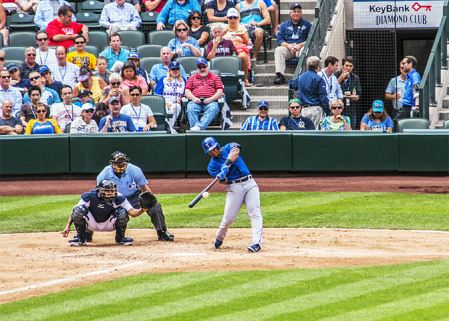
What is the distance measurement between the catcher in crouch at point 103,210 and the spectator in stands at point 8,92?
6556 millimetres

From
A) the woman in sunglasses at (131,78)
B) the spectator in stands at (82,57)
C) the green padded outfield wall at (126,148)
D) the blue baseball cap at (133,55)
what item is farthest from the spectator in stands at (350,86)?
the spectator in stands at (82,57)

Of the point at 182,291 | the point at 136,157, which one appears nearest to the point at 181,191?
the point at 136,157

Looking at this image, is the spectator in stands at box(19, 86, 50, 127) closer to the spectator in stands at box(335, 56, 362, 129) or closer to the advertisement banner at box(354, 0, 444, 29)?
the spectator in stands at box(335, 56, 362, 129)

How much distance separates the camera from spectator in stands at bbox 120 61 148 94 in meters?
16.0

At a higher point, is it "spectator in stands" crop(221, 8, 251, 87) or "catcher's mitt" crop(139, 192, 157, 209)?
"spectator in stands" crop(221, 8, 251, 87)

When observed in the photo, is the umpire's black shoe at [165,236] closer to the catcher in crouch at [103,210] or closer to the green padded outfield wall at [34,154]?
the catcher in crouch at [103,210]

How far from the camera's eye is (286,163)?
16.0 metres

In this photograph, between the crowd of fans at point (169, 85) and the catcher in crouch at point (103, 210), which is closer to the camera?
the catcher in crouch at point (103, 210)

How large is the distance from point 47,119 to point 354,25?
8104 millimetres

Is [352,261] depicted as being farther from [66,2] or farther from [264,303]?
[66,2]

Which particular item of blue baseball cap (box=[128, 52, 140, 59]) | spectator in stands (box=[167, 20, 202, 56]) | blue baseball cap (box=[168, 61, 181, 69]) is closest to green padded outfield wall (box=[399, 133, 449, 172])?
blue baseball cap (box=[168, 61, 181, 69])

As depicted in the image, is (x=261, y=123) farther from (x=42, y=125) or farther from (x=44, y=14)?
(x=44, y=14)

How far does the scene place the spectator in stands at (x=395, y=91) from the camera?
A: 54.2 ft

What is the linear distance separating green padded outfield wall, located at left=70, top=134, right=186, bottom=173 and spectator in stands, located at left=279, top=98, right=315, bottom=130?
7.48ft
